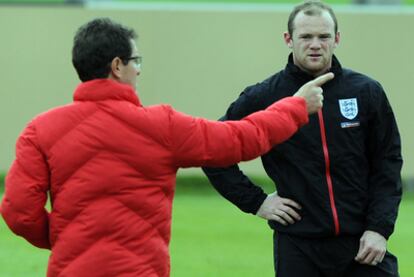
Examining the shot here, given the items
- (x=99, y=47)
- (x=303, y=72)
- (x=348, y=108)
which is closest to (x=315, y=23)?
(x=303, y=72)

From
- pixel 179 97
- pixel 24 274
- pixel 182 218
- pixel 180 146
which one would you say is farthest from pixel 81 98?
pixel 179 97

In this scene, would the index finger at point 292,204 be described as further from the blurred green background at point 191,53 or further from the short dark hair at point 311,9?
the blurred green background at point 191,53

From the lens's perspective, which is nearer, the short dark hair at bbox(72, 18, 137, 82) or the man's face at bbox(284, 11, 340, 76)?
the short dark hair at bbox(72, 18, 137, 82)

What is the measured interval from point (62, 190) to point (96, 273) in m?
0.35

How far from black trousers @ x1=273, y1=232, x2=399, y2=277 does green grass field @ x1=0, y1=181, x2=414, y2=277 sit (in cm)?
392

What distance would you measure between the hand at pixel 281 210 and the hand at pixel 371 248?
32 cm

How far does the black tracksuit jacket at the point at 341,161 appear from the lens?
16.8 feet

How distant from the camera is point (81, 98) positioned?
4312 mm

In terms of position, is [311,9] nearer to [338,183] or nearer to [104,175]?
[338,183]

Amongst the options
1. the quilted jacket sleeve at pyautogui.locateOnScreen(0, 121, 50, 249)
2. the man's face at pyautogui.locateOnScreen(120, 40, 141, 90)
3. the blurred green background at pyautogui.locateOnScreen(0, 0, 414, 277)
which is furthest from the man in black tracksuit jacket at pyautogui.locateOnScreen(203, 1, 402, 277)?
the blurred green background at pyautogui.locateOnScreen(0, 0, 414, 277)

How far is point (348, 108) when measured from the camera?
5184 mm

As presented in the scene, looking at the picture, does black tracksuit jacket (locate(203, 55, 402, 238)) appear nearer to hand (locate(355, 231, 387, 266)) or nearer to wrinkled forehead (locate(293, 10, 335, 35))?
hand (locate(355, 231, 387, 266))

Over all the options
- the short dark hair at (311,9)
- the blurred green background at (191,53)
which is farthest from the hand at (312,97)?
the blurred green background at (191,53)

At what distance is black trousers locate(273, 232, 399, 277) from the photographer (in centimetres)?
515
